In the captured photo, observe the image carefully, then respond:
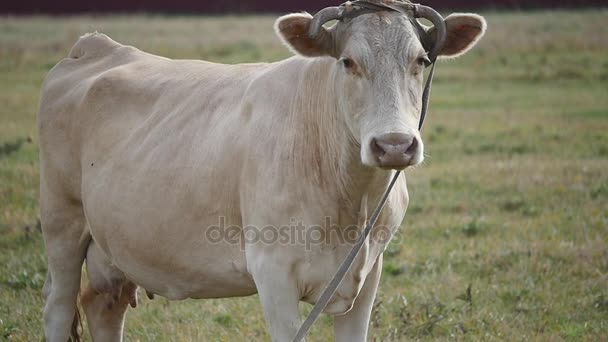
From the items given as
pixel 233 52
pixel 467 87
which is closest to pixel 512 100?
pixel 467 87

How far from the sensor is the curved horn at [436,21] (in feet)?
→ 13.3

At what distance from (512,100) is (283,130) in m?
13.6

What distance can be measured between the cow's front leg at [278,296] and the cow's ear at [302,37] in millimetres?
1011

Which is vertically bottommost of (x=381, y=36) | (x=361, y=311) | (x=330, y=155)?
(x=361, y=311)

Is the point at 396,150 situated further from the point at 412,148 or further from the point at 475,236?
the point at 475,236

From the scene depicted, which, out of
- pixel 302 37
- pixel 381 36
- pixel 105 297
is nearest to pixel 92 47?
pixel 105 297

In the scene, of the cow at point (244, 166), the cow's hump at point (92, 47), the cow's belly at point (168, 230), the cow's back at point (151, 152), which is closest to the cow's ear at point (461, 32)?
the cow at point (244, 166)

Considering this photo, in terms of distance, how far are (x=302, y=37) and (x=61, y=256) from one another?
222 cm

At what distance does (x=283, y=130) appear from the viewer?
4.22 m

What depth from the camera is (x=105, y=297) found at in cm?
554

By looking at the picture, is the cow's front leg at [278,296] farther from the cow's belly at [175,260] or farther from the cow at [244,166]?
the cow's belly at [175,260]

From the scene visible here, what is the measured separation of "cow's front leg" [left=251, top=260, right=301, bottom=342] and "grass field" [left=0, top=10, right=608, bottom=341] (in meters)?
1.68

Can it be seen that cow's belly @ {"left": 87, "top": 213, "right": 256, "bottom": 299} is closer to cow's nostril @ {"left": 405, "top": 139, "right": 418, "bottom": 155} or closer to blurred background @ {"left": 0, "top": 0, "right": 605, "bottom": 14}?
cow's nostril @ {"left": 405, "top": 139, "right": 418, "bottom": 155}

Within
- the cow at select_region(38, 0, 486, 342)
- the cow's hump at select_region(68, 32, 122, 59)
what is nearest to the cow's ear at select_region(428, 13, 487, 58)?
the cow at select_region(38, 0, 486, 342)
